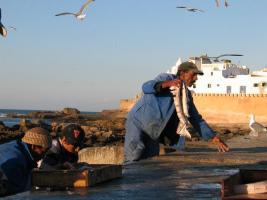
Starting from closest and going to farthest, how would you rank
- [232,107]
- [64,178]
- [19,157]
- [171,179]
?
1. [19,157]
2. [64,178]
3. [171,179]
4. [232,107]

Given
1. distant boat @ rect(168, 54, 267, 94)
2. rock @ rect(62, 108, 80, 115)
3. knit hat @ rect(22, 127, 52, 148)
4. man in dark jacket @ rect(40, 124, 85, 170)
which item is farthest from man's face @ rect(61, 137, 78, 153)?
rock @ rect(62, 108, 80, 115)

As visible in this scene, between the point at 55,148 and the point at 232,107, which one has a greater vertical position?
the point at 55,148

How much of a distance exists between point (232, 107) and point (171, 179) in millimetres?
70522

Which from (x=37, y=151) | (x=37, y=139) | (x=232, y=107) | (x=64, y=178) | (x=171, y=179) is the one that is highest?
(x=37, y=139)

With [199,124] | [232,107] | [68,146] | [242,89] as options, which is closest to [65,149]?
[68,146]

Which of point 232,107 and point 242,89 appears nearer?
point 232,107

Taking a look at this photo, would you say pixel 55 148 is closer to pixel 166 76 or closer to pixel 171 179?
pixel 171 179

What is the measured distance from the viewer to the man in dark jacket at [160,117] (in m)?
7.75

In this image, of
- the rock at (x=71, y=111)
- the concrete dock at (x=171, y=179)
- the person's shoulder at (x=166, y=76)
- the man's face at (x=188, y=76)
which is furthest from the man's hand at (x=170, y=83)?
the rock at (x=71, y=111)

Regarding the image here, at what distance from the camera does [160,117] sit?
796cm

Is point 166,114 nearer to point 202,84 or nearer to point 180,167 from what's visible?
point 180,167

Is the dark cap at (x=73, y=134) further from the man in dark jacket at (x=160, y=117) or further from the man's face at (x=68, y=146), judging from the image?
the man in dark jacket at (x=160, y=117)

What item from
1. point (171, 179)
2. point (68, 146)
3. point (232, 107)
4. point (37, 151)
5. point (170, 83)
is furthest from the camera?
point (232, 107)

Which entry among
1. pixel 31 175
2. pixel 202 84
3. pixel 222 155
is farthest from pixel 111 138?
pixel 202 84
